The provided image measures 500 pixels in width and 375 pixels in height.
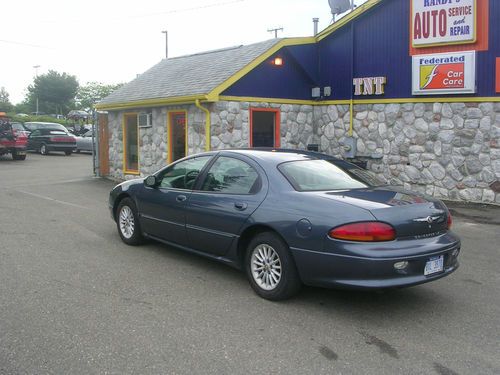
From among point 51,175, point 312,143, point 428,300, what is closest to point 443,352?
point 428,300

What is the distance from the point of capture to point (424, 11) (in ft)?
38.1

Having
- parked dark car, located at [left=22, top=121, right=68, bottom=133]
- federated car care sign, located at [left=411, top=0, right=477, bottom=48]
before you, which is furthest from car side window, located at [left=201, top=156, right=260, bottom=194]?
parked dark car, located at [left=22, top=121, right=68, bottom=133]

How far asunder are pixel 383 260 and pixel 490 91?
26.6 ft

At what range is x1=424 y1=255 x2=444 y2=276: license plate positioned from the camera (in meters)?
4.60

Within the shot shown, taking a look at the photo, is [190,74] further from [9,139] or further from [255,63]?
[9,139]

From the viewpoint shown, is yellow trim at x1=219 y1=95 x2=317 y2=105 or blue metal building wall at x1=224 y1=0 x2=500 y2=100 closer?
blue metal building wall at x1=224 y1=0 x2=500 y2=100

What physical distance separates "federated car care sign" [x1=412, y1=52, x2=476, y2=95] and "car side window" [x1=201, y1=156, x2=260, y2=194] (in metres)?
7.34

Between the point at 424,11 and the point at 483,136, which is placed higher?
the point at 424,11

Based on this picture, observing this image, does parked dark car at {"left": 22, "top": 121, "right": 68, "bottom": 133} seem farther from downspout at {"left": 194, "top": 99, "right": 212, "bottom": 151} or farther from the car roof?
the car roof

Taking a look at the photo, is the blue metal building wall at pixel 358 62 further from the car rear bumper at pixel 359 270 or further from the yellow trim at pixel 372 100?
the car rear bumper at pixel 359 270

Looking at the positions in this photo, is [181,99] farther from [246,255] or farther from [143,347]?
[143,347]

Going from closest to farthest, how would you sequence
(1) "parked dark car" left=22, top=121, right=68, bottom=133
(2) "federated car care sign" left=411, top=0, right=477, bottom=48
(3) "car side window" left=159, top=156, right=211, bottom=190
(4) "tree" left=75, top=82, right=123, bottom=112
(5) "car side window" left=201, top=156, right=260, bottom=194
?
(5) "car side window" left=201, top=156, right=260, bottom=194 < (3) "car side window" left=159, top=156, right=211, bottom=190 < (2) "federated car care sign" left=411, top=0, right=477, bottom=48 < (1) "parked dark car" left=22, top=121, right=68, bottom=133 < (4) "tree" left=75, top=82, right=123, bottom=112

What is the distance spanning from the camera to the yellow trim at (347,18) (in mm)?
12438

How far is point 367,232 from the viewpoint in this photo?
14.5 feet
